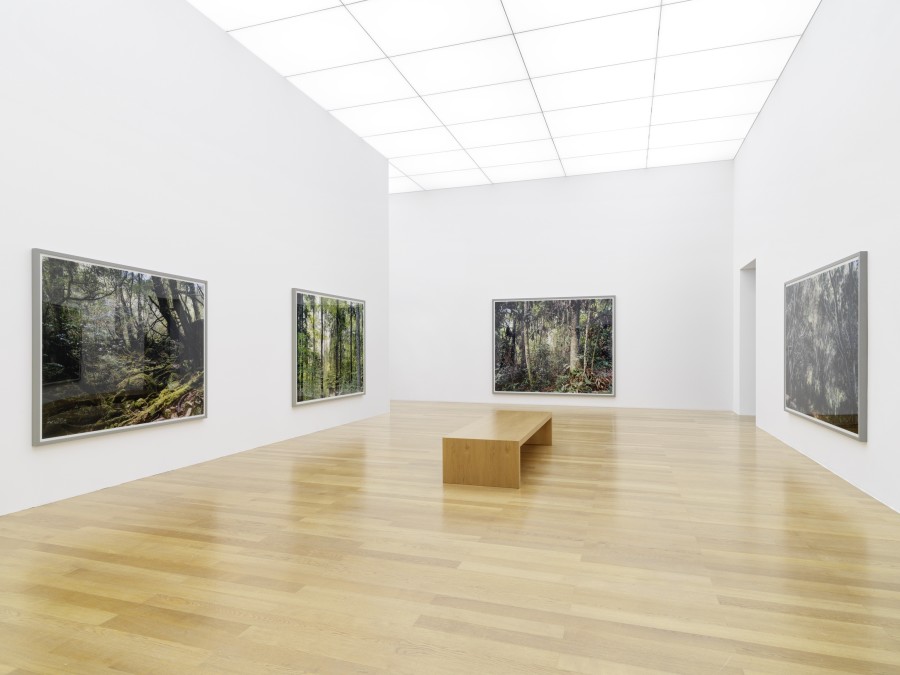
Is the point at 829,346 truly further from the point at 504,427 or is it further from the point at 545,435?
the point at 504,427

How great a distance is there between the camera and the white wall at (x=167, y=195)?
4.43m

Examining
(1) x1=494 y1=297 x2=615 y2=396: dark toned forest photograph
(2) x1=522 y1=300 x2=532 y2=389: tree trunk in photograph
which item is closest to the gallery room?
(1) x1=494 y1=297 x2=615 y2=396: dark toned forest photograph

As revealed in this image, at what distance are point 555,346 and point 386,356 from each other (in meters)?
3.55

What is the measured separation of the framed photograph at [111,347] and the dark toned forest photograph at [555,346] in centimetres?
715

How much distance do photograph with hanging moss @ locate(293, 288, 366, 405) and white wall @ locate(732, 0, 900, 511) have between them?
6239 mm

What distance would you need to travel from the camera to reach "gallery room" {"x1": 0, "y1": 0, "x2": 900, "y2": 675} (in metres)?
2.74

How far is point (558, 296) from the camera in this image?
1191 cm

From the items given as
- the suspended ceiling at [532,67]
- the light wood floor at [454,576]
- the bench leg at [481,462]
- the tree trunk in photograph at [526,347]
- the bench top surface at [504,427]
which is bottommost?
the light wood floor at [454,576]

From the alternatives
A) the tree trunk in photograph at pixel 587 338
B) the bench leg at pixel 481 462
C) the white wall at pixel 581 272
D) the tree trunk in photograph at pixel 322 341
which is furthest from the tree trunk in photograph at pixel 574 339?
the bench leg at pixel 481 462

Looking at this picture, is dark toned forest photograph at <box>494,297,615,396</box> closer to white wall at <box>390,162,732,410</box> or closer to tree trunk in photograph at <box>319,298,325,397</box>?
white wall at <box>390,162,732,410</box>

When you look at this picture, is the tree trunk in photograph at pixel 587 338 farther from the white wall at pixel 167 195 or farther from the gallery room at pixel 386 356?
the white wall at pixel 167 195

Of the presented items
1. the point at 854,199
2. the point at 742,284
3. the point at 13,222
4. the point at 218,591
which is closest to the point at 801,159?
the point at 854,199

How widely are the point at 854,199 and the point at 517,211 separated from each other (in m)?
7.57

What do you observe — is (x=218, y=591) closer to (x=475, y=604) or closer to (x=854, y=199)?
(x=475, y=604)
